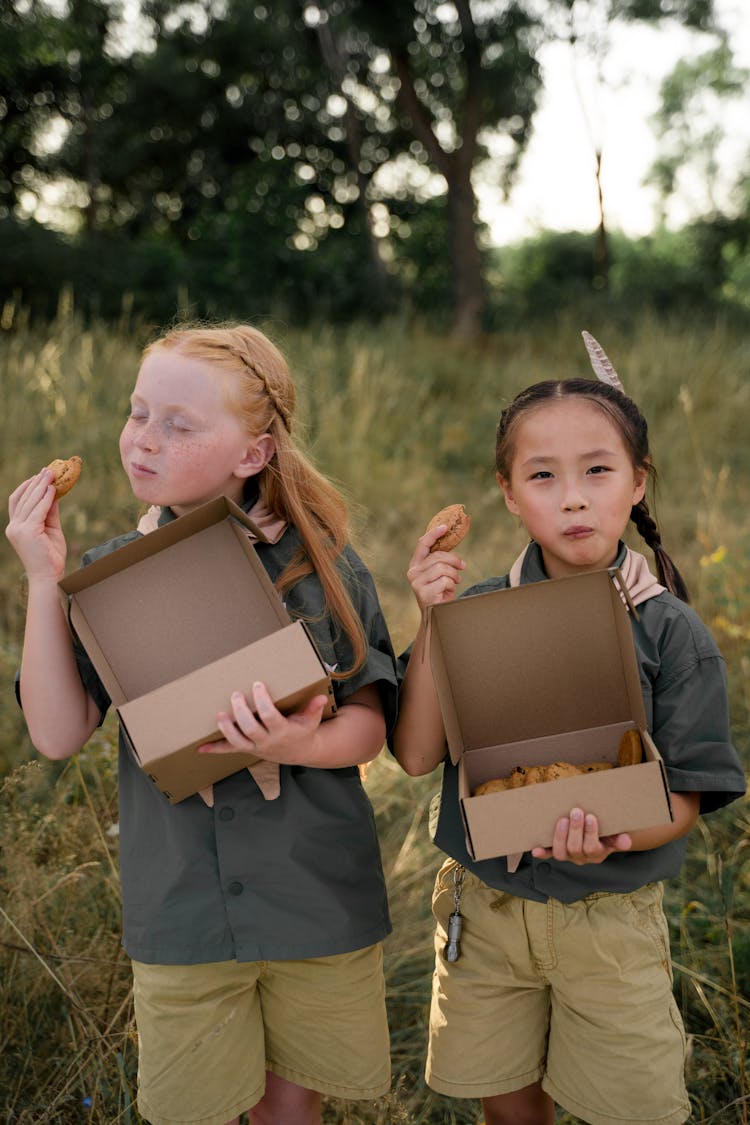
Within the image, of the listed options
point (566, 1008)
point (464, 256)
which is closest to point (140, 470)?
point (566, 1008)

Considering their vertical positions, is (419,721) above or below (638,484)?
below

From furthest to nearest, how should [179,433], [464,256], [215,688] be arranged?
[464,256], [179,433], [215,688]

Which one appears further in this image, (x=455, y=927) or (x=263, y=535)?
(x=455, y=927)

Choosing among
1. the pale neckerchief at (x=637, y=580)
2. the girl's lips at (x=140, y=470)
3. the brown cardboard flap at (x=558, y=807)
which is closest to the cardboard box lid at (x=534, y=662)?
the pale neckerchief at (x=637, y=580)

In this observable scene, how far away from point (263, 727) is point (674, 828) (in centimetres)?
73

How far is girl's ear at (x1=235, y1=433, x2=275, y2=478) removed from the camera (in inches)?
69.8

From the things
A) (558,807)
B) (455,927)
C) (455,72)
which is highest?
(455,72)

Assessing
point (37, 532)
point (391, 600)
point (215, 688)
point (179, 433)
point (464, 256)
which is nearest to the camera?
point (215, 688)

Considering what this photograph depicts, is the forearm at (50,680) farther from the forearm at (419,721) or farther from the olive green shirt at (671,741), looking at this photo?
the olive green shirt at (671,741)

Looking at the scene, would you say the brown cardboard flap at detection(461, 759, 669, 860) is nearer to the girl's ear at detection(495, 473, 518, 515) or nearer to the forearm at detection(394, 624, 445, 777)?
the forearm at detection(394, 624, 445, 777)

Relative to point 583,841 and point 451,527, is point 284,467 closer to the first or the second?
point 451,527

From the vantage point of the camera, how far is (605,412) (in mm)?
1757

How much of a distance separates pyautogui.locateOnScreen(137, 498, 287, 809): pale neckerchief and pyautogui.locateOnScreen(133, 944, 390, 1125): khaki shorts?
1.02 ft

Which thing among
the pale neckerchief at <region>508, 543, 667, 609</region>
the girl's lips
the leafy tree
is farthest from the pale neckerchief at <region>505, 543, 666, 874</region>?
the leafy tree
